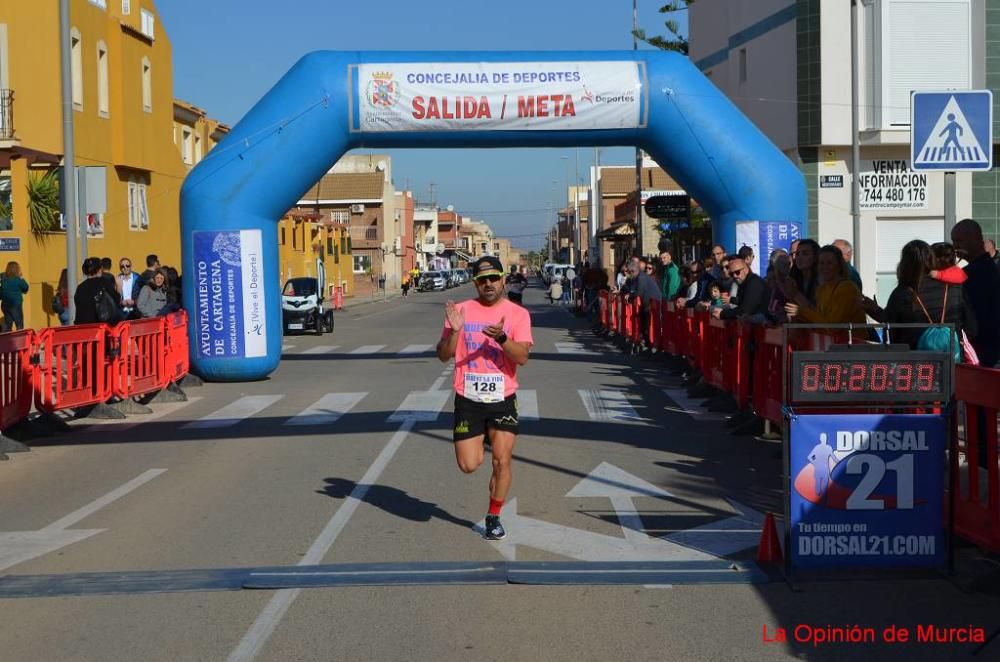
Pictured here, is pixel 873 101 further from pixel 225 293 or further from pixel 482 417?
pixel 482 417

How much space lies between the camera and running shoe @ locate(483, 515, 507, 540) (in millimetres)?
8016

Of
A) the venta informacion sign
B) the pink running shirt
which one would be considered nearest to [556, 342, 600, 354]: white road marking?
the venta informacion sign

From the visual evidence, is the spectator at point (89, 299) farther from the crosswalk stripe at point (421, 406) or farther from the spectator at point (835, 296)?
the spectator at point (835, 296)

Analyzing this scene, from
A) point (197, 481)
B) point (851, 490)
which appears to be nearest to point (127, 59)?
point (197, 481)

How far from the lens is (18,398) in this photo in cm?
1309

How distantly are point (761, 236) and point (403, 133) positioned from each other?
5838 mm

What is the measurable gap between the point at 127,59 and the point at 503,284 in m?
29.8

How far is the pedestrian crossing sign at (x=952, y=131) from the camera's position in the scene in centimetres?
992

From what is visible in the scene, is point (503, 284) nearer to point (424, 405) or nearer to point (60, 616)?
point (60, 616)

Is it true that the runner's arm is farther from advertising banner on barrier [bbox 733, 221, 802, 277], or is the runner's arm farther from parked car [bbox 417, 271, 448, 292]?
parked car [bbox 417, 271, 448, 292]

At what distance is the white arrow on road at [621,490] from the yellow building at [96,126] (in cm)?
1900

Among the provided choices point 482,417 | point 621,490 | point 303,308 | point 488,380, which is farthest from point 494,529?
point 303,308

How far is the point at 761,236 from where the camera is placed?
1958 cm

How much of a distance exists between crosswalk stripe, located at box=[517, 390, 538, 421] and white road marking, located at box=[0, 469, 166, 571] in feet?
18.9
